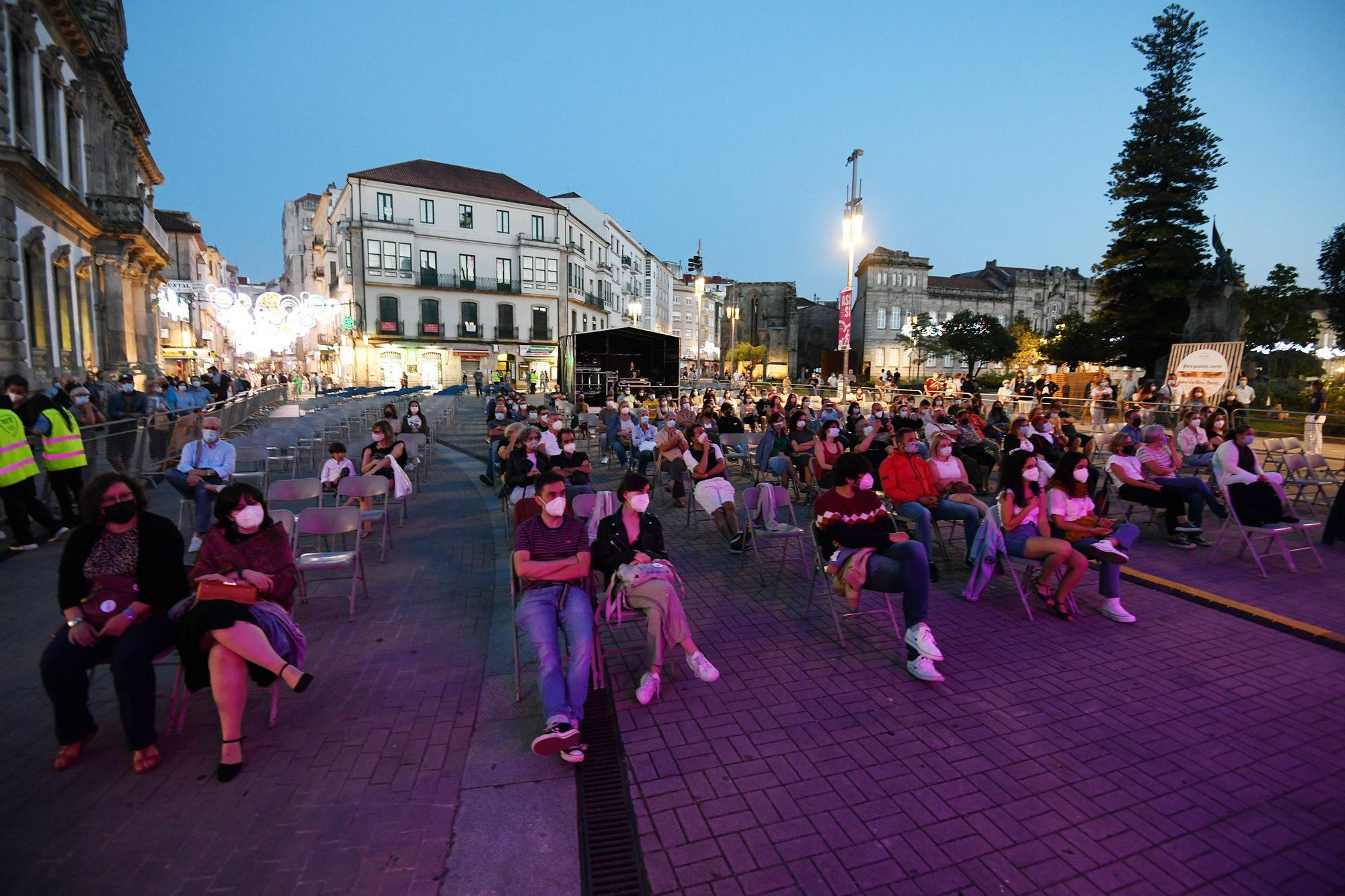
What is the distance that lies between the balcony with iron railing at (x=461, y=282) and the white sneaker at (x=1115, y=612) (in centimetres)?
4879

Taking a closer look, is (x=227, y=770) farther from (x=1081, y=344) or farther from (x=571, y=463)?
(x=1081, y=344)

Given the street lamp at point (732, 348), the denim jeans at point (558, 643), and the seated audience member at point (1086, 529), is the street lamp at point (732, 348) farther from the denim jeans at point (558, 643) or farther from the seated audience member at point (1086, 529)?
the denim jeans at point (558, 643)

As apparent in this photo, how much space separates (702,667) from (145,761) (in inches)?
127

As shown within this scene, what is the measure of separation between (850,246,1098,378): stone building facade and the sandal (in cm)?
5877

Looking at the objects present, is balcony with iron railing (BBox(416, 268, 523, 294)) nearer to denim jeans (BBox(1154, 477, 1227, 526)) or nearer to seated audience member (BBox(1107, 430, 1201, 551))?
seated audience member (BBox(1107, 430, 1201, 551))

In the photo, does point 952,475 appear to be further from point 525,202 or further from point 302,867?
point 525,202

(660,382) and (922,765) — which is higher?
(660,382)

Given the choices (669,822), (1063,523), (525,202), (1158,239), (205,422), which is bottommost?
(669,822)

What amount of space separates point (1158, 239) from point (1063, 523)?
94.5ft

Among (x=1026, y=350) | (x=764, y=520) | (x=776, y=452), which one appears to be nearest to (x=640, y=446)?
(x=776, y=452)

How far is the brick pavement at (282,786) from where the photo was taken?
278 centimetres

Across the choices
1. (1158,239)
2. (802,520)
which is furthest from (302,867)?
(1158,239)

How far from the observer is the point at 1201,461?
1018 cm

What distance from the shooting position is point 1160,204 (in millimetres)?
27219
